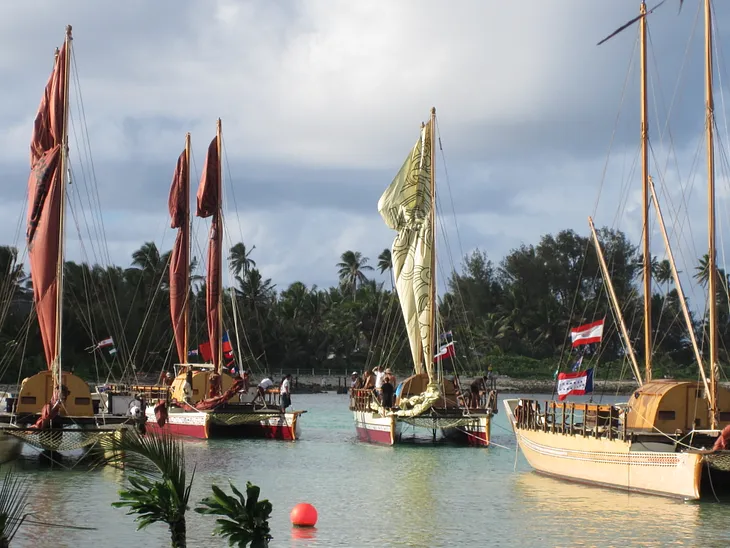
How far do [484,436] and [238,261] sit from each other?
10068cm

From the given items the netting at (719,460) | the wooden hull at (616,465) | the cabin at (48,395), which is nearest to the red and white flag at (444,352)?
the wooden hull at (616,465)

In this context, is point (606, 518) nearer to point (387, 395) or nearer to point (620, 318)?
point (620, 318)

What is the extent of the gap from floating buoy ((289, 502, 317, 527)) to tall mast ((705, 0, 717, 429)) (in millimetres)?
10435

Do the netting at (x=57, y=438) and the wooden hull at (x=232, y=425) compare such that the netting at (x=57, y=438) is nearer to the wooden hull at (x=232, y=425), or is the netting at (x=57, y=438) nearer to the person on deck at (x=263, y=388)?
the wooden hull at (x=232, y=425)

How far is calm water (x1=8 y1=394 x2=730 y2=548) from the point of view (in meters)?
22.4

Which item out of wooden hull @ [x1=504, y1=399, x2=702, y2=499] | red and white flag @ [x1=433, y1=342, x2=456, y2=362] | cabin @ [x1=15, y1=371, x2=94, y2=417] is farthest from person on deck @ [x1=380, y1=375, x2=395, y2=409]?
cabin @ [x1=15, y1=371, x2=94, y2=417]

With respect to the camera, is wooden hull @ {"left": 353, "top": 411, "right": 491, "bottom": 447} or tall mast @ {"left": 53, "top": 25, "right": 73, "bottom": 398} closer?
tall mast @ {"left": 53, "top": 25, "right": 73, "bottom": 398}

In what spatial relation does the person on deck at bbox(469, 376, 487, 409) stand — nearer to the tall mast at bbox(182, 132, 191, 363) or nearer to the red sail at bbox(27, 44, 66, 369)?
the tall mast at bbox(182, 132, 191, 363)

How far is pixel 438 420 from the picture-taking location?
142ft

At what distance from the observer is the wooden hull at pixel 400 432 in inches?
1750

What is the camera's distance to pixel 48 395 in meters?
35.0

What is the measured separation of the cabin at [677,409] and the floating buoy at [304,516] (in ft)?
30.7

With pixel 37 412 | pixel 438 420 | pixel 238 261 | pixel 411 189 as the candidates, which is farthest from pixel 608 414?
pixel 238 261

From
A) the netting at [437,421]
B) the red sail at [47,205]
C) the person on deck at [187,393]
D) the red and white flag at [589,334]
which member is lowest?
the netting at [437,421]
